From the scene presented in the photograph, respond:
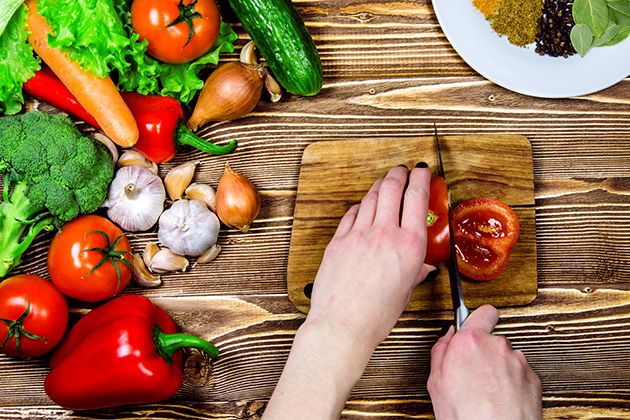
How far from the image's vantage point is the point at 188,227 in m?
1.04

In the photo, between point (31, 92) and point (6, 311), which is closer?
point (6, 311)

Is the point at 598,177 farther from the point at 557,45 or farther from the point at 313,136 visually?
the point at 313,136

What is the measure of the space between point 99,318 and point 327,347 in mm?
577

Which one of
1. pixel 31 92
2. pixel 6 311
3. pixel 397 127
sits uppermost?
pixel 31 92

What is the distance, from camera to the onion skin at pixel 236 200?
104 centimetres

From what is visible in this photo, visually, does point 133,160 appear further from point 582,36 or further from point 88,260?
point 582,36

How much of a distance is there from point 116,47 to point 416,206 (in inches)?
28.9

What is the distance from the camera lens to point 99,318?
1028 millimetres

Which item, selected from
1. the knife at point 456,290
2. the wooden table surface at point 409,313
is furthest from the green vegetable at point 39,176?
the knife at point 456,290

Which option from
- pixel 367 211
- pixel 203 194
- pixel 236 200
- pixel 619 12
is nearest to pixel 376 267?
pixel 367 211

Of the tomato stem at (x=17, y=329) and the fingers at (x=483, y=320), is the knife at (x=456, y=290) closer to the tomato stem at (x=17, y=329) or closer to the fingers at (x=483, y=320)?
the fingers at (x=483, y=320)

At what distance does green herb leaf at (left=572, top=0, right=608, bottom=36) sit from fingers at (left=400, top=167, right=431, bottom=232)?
561mm

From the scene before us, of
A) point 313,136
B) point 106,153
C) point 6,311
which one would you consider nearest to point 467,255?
point 313,136

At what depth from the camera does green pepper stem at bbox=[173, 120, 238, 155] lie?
106 cm
